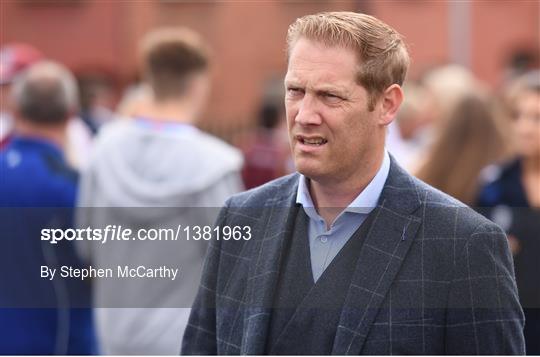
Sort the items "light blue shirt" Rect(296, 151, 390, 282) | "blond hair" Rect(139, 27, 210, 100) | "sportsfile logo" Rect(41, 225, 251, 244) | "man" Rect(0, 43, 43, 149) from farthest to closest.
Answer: "man" Rect(0, 43, 43, 149) < "blond hair" Rect(139, 27, 210, 100) < "sportsfile logo" Rect(41, 225, 251, 244) < "light blue shirt" Rect(296, 151, 390, 282)

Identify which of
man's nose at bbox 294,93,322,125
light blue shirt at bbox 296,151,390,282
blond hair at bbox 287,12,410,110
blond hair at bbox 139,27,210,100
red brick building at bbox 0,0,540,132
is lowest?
red brick building at bbox 0,0,540,132

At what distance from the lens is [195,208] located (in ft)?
10.7

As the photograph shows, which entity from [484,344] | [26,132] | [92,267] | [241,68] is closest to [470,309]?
[484,344]

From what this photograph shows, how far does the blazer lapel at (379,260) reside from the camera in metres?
1.98

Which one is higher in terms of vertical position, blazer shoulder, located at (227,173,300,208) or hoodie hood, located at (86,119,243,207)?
blazer shoulder, located at (227,173,300,208)

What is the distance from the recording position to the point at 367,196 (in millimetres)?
2098

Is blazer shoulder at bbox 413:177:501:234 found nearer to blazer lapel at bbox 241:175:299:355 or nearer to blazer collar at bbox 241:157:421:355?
blazer collar at bbox 241:157:421:355

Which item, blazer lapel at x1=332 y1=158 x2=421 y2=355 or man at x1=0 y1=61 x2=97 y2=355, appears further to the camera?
man at x1=0 y1=61 x2=97 y2=355

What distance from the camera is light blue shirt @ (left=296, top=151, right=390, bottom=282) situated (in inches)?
A: 82.0

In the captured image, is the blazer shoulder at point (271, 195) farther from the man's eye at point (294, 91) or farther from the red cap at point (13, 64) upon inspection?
the red cap at point (13, 64)

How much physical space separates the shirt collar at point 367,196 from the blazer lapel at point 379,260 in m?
0.01

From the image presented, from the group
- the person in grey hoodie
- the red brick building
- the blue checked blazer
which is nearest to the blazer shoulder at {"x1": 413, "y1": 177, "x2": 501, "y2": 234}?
the blue checked blazer

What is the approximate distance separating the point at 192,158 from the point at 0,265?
3.31 feet

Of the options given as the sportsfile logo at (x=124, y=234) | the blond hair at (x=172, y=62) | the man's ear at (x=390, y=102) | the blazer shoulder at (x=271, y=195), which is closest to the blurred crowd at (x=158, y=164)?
the blond hair at (x=172, y=62)
